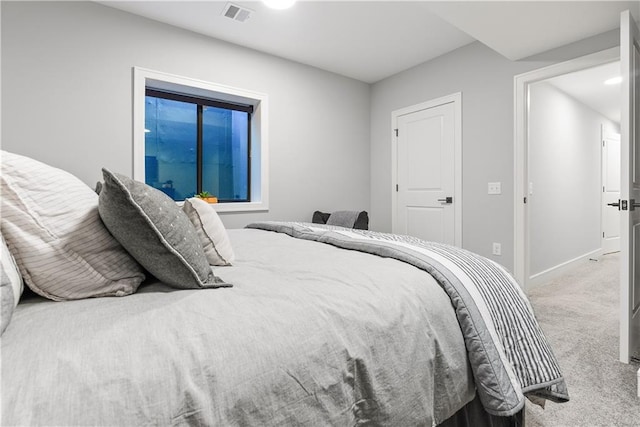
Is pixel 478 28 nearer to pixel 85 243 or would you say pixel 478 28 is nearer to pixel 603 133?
pixel 85 243

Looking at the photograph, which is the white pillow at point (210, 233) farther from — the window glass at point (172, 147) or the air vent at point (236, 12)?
the window glass at point (172, 147)

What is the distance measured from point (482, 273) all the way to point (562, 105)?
4.59 m

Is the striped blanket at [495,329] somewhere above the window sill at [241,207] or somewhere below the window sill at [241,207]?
below

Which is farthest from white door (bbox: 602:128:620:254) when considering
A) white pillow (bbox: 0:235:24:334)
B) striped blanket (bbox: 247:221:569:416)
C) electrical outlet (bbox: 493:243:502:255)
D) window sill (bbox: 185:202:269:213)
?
white pillow (bbox: 0:235:24:334)

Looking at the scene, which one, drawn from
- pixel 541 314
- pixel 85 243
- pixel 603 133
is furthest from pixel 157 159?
pixel 603 133

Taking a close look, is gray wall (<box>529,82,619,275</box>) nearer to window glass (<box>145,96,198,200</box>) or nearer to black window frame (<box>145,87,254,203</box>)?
black window frame (<box>145,87,254,203</box>)

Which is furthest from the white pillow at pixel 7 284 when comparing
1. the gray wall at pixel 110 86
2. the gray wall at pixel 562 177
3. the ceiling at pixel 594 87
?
the ceiling at pixel 594 87

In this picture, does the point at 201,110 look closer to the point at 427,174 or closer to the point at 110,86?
the point at 110,86

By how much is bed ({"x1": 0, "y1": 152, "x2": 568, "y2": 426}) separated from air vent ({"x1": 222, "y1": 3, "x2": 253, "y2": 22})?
7.92ft

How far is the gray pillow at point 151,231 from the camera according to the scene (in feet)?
2.70

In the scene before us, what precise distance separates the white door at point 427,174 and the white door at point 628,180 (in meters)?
1.64

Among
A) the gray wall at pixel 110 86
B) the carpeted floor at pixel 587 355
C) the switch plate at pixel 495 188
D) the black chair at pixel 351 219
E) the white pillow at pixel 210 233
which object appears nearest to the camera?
the white pillow at pixel 210 233

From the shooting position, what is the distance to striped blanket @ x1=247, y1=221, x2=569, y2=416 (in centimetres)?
97

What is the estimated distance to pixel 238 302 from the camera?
2.64 feet
